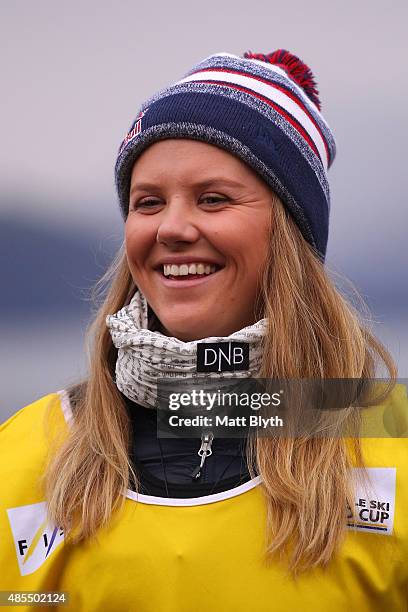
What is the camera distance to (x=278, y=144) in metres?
1.57

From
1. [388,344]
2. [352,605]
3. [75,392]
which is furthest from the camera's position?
[388,344]

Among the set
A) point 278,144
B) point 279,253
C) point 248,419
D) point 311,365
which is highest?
→ point 278,144

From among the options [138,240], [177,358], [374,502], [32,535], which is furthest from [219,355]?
[32,535]

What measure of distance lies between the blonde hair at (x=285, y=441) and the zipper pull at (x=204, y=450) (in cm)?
8

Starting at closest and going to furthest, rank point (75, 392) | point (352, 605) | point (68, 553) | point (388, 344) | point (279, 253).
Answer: point (352, 605) → point (68, 553) → point (279, 253) → point (75, 392) → point (388, 344)

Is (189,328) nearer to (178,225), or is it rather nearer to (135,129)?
(178,225)

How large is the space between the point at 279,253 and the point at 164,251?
0.25 metres

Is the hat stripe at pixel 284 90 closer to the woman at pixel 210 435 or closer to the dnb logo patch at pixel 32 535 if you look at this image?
the woman at pixel 210 435

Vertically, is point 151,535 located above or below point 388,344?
below

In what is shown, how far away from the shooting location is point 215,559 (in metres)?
1.32

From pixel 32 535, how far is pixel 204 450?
411mm

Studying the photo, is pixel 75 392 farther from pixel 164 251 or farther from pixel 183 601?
pixel 183 601

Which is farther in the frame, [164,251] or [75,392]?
[75,392]

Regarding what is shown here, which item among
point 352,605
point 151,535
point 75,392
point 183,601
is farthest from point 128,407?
point 352,605
